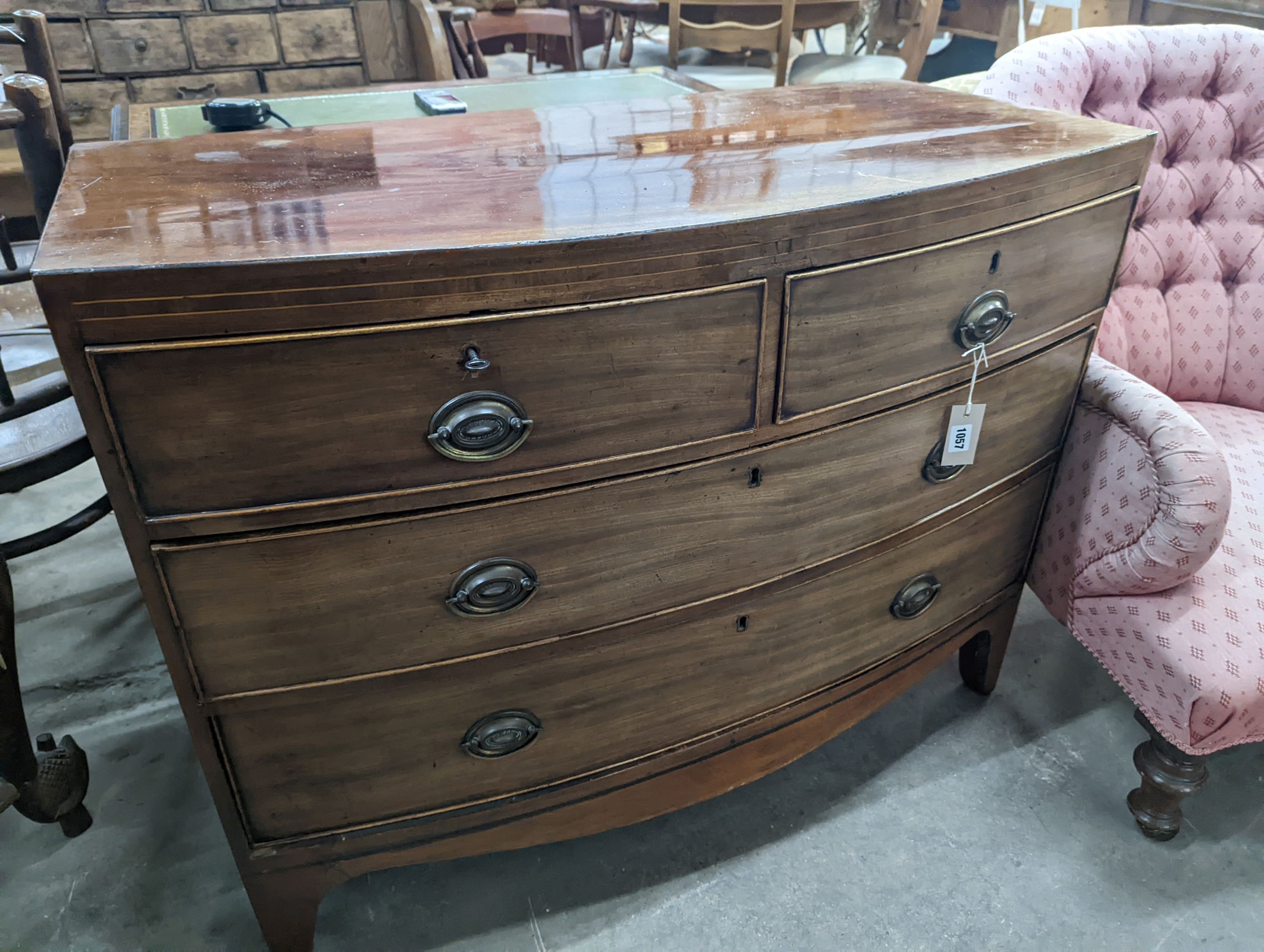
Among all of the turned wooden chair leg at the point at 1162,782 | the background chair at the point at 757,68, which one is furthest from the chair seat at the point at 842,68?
the turned wooden chair leg at the point at 1162,782

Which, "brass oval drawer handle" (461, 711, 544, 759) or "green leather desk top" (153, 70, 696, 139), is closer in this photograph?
"brass oval drawer handle" (461, 711, 544, 759)

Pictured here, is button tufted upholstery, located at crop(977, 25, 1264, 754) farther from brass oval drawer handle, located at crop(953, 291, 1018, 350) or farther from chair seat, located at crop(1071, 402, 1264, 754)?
brass oval drawer handle, located at crop(953, 291, 1018, 350)

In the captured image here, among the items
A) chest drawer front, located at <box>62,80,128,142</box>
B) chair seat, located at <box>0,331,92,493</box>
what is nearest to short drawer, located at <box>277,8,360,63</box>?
chest drawer front, located at <box>62,80,128,142</box>

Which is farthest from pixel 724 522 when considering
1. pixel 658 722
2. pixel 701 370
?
pixel 658 722

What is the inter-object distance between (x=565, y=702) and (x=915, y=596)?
0.56 meters

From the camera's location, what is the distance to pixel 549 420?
2.75 feet

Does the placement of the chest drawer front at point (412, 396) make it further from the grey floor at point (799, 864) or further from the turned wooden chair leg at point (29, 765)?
the grey floor at point (799, 864)

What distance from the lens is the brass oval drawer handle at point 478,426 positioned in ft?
2.62

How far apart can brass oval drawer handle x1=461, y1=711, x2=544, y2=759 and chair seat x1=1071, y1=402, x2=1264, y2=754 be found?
0.88 metres

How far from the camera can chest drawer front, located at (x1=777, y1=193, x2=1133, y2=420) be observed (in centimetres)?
92

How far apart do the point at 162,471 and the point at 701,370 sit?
0.51 metres

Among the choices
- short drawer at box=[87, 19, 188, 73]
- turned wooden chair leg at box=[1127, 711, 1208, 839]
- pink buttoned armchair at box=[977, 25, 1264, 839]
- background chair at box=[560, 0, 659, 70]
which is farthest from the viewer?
background chair at box=[560, 0, 659, 70]

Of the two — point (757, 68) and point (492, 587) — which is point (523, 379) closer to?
point (492, 587)

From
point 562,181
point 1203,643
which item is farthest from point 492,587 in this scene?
point 1203,643
